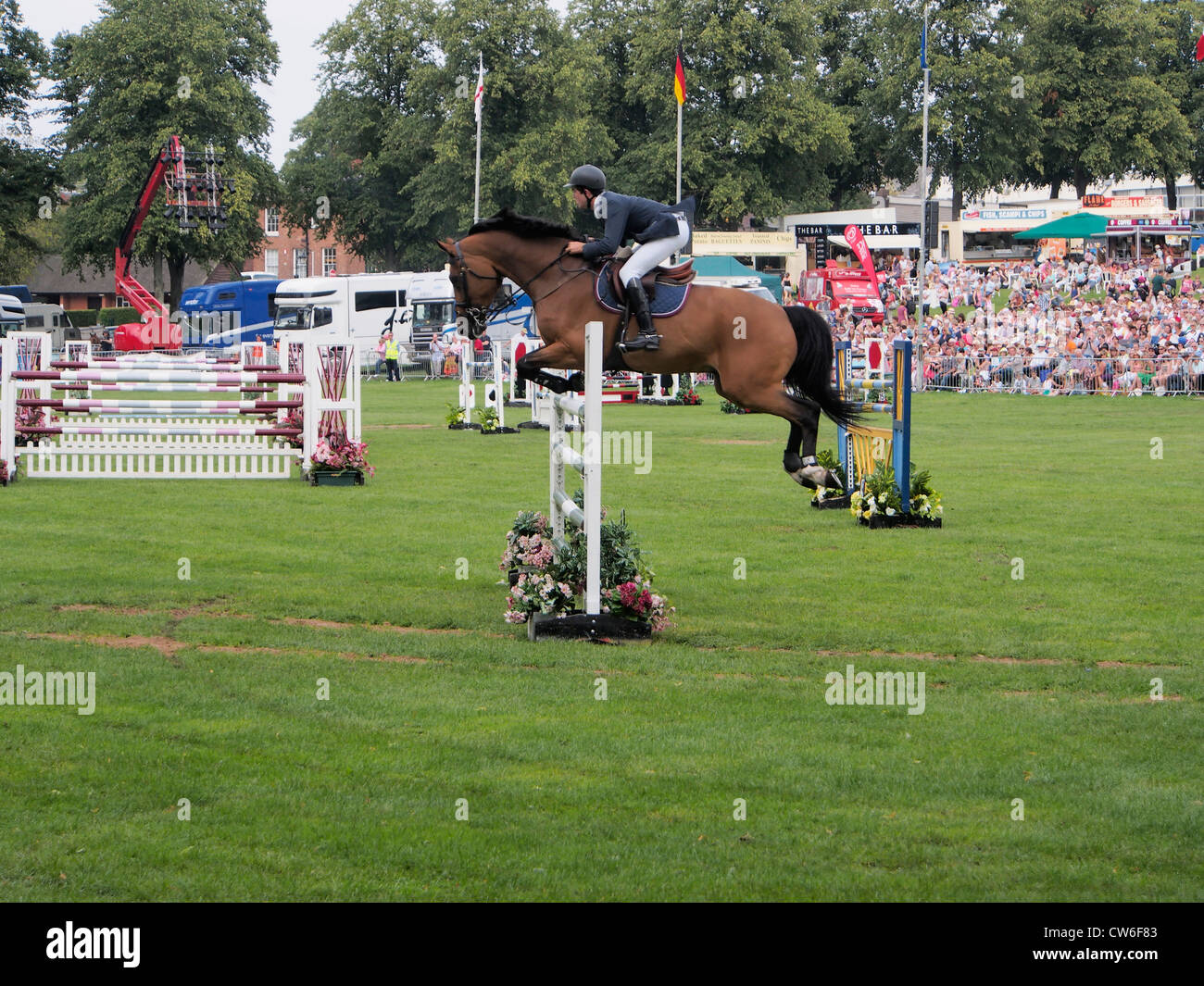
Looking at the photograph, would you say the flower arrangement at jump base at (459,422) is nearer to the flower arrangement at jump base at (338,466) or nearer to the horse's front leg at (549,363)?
the flower arrangement at jump base at (338,466)

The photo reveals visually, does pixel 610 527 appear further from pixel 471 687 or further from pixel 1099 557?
pixel 1099 557

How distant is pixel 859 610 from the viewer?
34.2ft

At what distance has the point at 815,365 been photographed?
35.2 feet

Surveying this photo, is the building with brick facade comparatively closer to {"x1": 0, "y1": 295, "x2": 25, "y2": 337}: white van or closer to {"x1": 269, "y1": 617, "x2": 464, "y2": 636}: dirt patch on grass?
{"x1": 0, "y1": 295, "x2": 25, "y2": 337}: white van

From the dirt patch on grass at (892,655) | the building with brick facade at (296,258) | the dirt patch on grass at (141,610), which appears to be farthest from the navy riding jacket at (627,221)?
the building with brick facade at (296,258)

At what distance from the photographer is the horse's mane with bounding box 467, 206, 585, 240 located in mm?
10438

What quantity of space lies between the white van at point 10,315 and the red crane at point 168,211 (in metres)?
5.42

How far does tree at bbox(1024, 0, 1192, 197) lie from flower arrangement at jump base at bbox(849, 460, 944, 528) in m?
61.4

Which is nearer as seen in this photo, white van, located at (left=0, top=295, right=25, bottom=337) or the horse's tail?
the horse's tail

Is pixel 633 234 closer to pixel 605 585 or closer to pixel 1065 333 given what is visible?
pixel 605 585

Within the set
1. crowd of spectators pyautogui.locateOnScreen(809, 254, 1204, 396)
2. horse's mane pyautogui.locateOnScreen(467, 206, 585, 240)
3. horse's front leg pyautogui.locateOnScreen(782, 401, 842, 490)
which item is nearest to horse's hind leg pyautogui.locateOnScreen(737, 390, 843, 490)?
horse's front leg pyautogui.locateOnScreen(782, 401, 842, 490)

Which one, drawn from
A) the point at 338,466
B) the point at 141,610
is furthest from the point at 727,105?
the point at 141,610

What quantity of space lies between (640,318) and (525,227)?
1.28 meters

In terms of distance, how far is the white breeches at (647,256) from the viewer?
33.0ft
